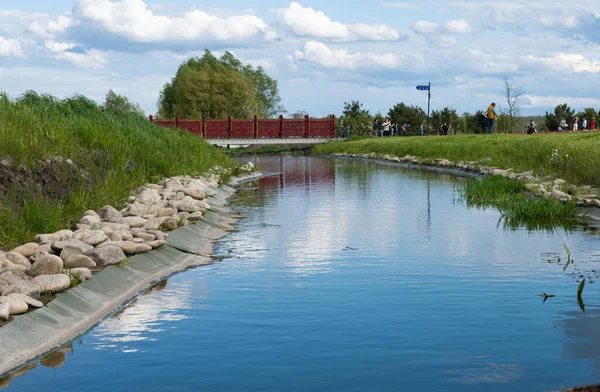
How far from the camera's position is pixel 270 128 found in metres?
74.6

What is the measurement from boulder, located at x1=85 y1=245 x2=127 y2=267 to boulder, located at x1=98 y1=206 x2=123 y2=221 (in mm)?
2857

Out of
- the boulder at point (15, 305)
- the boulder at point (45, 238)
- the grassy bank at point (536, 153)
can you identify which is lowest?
the boulder at point (15, 305)

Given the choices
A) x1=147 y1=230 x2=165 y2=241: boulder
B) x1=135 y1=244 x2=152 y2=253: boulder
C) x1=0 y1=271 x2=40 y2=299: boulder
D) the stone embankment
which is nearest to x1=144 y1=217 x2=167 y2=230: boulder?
x1=147 y1=230 x2=165 y2=241: boulder

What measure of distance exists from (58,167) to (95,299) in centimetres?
635

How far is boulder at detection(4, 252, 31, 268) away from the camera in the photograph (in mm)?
10102

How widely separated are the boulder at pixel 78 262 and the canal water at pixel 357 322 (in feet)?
2.71

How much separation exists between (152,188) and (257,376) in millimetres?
12464

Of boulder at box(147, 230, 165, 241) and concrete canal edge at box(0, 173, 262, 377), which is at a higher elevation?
boulder at box(147, 230, 165, 241)

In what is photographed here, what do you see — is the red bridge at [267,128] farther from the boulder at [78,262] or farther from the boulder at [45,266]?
the boulder at [45,266]

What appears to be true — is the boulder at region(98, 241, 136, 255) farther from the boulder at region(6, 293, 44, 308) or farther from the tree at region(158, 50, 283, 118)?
the tree at region(158, 50, 283, 118)

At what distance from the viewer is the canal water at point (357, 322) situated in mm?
6828

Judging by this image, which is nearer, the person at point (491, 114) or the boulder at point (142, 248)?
the boulder at point (142, 248)

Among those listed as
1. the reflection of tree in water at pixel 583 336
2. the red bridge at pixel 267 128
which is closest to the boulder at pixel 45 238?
the reflection of tree in water at pixel 583 336

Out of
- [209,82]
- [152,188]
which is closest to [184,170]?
[152,188]
